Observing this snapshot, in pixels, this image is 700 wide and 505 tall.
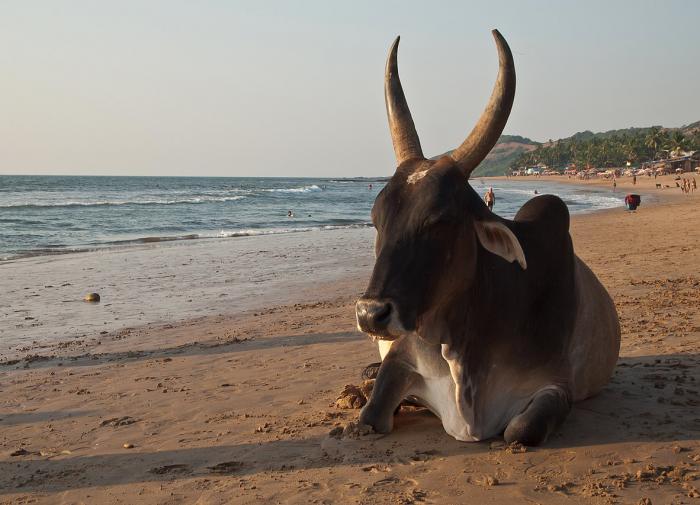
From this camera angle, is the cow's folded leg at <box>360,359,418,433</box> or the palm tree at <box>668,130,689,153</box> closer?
the cow's folded leg at <box>360,359,418,433</box>

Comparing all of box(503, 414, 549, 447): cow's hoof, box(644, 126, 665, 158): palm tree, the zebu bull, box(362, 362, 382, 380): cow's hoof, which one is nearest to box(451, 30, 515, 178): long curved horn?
the zebu bull

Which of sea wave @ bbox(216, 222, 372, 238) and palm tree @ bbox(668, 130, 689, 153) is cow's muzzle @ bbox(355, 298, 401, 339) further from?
palm tree @ bbox(668, 130, 689, 153)

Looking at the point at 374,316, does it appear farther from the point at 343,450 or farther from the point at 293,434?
the point at 293,434

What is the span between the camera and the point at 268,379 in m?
7.15

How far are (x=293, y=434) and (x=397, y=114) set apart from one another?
225 centimetres

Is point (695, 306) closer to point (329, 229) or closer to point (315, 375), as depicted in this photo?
point (315, 375)

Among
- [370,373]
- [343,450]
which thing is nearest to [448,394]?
[343,450]

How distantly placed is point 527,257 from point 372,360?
9.79 ft

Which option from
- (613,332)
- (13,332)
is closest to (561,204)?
(613,332)

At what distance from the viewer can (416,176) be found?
14.7 feet

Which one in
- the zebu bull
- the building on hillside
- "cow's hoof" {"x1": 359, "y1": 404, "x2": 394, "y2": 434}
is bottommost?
"cow's hoof" {"x1": 359, "y1": 404, "x2": 394, "y2": 434}

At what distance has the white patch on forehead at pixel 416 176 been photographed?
175 inches

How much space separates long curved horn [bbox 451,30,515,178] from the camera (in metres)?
4.46

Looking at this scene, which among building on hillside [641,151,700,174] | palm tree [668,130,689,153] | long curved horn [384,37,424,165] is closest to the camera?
long curved horn [384,37,424,165]
